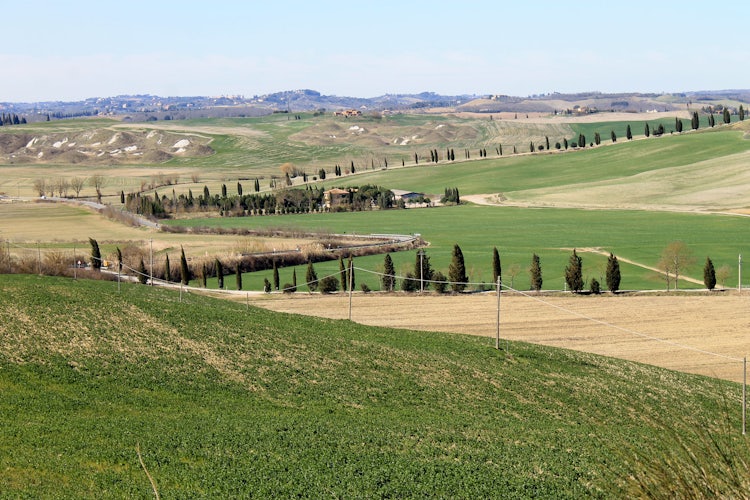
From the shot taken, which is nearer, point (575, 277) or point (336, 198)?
point (575, 277)

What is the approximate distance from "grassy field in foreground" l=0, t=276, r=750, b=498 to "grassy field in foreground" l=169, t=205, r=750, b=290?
37.2 m

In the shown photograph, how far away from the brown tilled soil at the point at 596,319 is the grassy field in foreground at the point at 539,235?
977 cm

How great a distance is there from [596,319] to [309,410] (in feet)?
113

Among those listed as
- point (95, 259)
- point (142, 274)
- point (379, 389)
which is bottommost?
point (142, 274)

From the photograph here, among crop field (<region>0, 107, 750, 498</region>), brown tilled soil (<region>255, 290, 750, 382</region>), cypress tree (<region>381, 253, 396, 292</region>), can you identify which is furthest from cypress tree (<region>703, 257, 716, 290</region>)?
cypress tree (<region>381, 253, 396, 292</region>)

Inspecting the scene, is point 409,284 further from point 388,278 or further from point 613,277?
point 613,277

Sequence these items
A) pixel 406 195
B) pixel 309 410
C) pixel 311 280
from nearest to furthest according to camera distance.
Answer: pixel 309 410 < pixel 311 280 < pixel 406 195

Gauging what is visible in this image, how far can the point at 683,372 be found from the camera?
49.8m

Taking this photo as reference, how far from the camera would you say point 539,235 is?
4476 inches

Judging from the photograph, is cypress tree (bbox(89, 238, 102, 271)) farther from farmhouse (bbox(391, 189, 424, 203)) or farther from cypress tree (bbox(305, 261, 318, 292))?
farmhouse (bbox(391, 189, 424, 203))

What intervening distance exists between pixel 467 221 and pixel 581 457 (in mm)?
105559

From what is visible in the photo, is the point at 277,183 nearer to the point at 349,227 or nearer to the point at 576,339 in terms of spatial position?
the point at 349,227

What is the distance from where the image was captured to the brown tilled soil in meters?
54.8


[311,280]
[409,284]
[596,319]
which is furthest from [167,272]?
[596,319]
